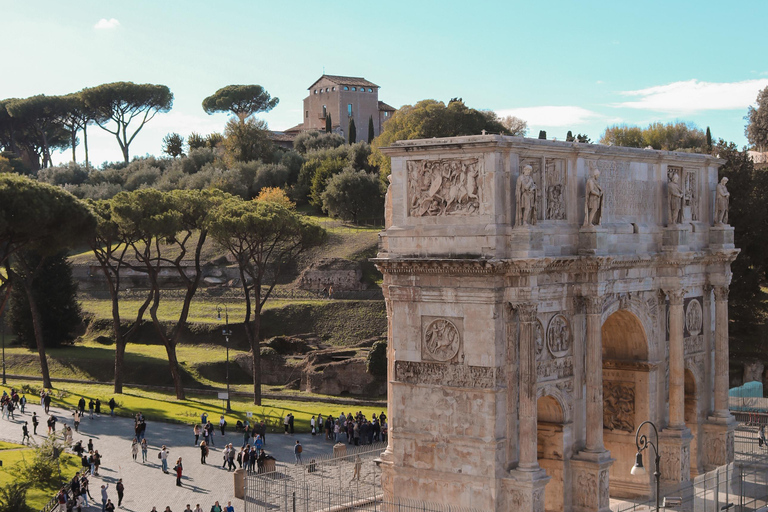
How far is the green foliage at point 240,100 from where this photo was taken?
363 feet

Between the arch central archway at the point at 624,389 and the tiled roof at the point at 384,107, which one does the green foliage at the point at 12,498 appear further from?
the tiled roof at the point at 384,107

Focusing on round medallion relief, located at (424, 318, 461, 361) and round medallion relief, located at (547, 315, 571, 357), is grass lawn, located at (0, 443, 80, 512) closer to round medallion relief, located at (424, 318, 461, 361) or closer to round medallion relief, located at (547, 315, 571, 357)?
round medallion relief, located at (424, 318, 461, 361)

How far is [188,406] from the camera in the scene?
41.7 m

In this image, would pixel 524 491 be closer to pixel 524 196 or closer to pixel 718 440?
pixel 524 196

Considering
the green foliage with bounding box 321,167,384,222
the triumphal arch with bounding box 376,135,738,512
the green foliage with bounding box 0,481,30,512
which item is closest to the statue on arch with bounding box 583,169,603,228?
the triumphal arch with bounding box 376,135,738,512

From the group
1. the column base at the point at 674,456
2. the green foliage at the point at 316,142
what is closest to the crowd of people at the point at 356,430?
the column base at the point at 674,456

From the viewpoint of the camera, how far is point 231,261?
72188mm

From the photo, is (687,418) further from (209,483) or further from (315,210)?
(315,210)

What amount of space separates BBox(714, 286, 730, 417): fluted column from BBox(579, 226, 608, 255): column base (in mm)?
7612

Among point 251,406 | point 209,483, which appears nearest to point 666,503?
point 209,483

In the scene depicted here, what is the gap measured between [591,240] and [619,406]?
5918 mm

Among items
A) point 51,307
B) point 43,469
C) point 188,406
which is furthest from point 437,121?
point 43,469

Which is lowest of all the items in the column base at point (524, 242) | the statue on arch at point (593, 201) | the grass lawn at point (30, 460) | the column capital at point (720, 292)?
the grass lawn at point (30, 460)

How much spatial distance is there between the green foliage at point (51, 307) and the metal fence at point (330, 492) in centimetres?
3069
